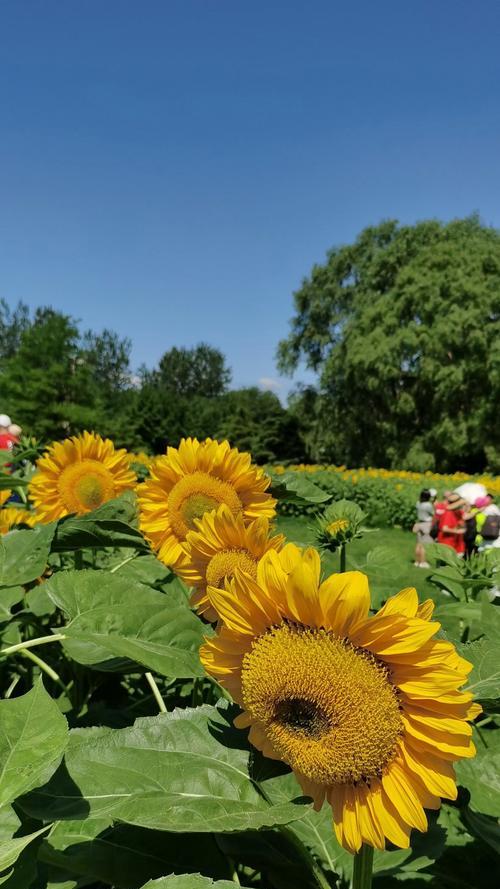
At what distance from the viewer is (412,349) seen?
23.7 meters

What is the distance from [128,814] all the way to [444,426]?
2320 centimetres

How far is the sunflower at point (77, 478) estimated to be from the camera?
2.12 meters

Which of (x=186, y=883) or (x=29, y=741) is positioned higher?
(x=29, y=741)

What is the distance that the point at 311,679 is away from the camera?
67 centimetres

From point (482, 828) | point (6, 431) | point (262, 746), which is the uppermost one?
point (6, 431)

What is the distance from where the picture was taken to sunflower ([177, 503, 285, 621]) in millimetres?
980

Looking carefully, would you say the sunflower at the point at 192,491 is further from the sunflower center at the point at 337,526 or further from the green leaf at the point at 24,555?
the green leaf at the point at 24,555

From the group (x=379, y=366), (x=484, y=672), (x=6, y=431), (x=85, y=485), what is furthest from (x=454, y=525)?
(x=379, y=366)

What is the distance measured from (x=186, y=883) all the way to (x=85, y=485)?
1662mm

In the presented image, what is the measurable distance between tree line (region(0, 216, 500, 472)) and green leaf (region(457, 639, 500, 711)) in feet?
70.6

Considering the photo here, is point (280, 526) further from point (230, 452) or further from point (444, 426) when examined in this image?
point (444, 426)

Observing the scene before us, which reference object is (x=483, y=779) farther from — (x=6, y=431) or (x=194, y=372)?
(x=194, y=372)

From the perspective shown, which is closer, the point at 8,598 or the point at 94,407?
the point at 8,598

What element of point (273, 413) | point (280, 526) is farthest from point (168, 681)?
point (273, 413)
